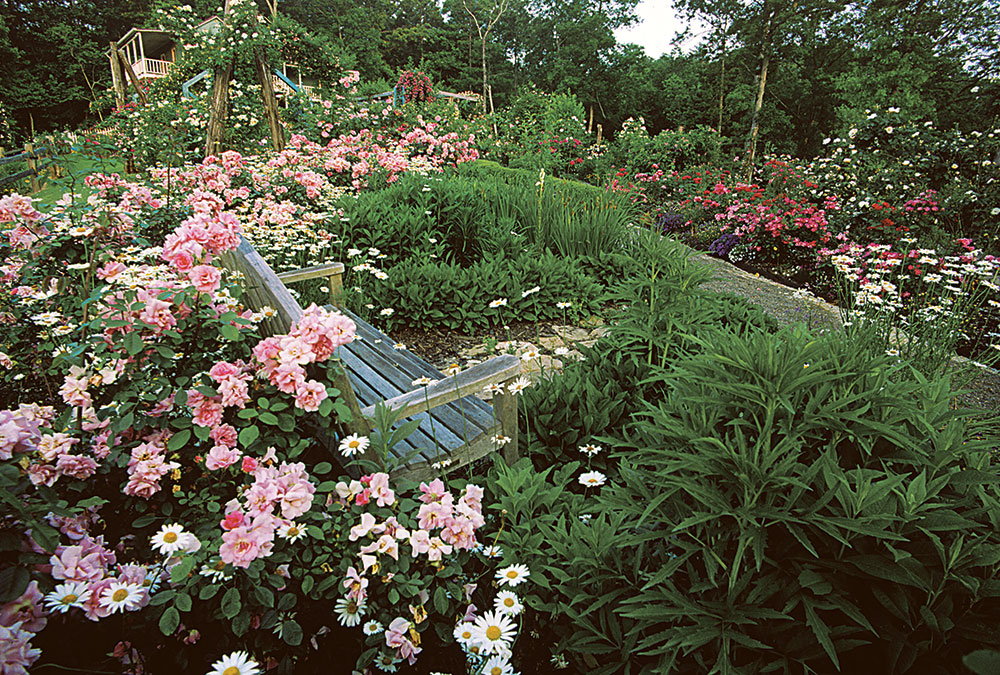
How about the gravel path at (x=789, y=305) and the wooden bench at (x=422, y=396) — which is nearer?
the wooden bench at (x=422, y=396)

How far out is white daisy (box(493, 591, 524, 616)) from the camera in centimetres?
127

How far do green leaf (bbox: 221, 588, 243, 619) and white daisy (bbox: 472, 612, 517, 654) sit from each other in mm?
532

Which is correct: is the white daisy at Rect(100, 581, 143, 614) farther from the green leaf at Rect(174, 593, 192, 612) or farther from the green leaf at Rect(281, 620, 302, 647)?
the green leaf at Rect(281, 620, 302, 647)

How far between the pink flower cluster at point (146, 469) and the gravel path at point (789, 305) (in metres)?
3.30

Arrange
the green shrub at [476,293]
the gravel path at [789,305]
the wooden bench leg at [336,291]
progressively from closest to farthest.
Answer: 1. the wooden bench leg at [336,291]
2. the gravel path at [789,305]
3. the green shrub at [476,293]

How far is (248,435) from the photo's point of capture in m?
1.29

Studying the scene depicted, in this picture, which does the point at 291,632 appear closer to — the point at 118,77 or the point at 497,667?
the point at 497,667

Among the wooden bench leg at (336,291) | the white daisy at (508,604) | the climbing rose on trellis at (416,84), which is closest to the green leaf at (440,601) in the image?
the white daisy at (508,604)

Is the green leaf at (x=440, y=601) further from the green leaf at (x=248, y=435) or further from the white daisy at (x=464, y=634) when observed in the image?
the green leaf at (x=248, y=435)

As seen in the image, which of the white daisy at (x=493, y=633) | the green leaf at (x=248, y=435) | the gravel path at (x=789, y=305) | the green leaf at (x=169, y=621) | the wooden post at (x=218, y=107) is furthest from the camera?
the wooden post at (x=218, y=107)

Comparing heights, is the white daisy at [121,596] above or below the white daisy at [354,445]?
below

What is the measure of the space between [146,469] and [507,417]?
1178 millimetres

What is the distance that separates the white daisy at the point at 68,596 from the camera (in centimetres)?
105

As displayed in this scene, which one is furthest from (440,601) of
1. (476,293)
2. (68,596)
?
(476,293)
